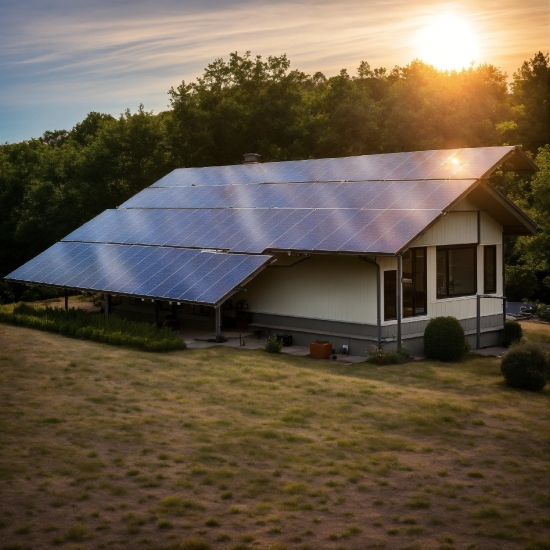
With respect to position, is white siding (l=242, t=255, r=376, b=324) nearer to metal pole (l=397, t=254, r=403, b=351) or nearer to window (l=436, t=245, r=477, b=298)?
metal pole (l=397, t=254, r=403, b=351)

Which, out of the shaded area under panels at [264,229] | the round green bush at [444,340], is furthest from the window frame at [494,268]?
the shaded area under panels at [264,229]

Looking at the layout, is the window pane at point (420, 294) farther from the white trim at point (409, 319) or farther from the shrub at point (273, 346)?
the shrub at point (273, 346)

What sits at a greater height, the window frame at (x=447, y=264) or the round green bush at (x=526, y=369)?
the window frame at (x=447, y=264)

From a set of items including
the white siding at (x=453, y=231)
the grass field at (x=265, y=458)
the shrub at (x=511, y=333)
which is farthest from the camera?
the shrub at (x=511, y=333)

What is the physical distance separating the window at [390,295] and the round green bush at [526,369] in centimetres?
512

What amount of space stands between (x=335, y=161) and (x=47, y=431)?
71.2 feet

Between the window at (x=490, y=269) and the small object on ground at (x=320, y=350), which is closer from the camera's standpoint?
the small object on ground at (x=320, y=350)

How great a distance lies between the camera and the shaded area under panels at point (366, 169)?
27828 millimetres

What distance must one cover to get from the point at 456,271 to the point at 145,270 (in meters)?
11.7

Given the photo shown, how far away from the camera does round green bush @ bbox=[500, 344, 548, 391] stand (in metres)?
20.4

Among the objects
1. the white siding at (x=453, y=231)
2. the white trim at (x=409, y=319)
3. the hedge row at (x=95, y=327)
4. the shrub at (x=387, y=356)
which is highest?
the white siding at (x=453, y=231)

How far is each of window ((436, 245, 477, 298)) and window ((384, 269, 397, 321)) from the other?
2335 mm

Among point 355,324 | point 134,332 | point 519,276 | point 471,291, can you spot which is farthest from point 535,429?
point 519,276

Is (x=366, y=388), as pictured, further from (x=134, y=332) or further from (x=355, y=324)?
(x=134, y=332)
